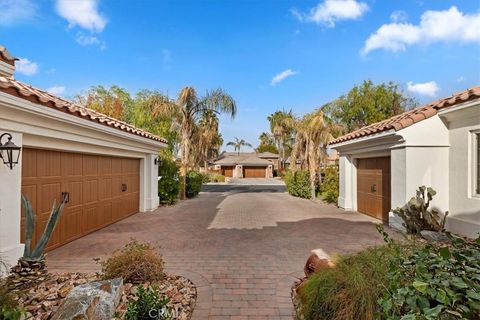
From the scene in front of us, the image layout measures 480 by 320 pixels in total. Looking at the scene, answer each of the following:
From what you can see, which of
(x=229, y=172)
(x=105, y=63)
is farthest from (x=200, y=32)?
(x=229, y=172)

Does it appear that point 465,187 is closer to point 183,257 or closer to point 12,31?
point 183,257

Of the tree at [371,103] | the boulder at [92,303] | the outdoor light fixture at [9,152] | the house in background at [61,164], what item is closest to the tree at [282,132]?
the tree at [371,103]

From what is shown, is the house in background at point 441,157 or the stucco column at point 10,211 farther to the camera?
the house in background at point 441,157

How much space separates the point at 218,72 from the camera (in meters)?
20.0

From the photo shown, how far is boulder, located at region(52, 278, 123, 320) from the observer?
3297 mm

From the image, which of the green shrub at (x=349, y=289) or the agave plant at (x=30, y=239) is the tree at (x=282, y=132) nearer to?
the agave plant at (x=30, y=239)

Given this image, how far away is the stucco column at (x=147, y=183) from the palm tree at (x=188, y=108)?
4751mm

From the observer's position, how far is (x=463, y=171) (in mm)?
7883

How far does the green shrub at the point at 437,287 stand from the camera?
1.92 meters

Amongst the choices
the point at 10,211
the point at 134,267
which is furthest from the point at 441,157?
the point at 10,211

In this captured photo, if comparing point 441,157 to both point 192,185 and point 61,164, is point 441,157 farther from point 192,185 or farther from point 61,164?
point 192,185

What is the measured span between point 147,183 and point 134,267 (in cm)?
868

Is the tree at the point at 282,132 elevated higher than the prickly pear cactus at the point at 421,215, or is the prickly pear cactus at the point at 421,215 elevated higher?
the tree at the point at 282,132

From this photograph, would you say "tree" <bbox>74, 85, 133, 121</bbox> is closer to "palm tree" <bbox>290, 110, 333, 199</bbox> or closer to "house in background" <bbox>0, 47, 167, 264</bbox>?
"palm tree" <bbox>290, 110, 333, 199</bbox>
